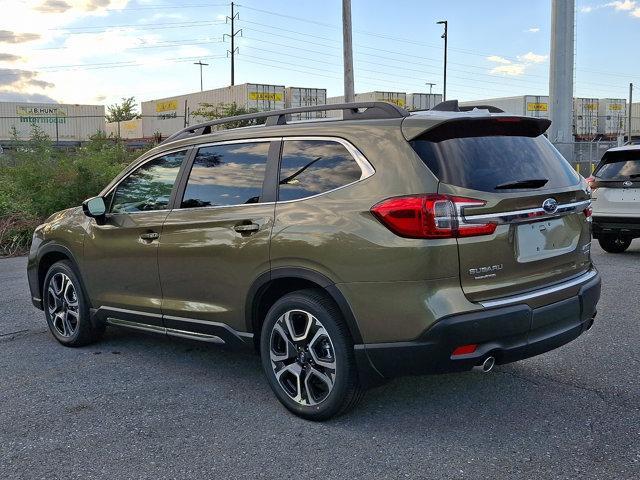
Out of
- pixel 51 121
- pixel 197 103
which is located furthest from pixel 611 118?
pixel 51 121

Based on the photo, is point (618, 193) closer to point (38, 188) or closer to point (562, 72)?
point (562, 72)

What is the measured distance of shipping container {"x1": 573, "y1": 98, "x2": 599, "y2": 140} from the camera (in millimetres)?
52469

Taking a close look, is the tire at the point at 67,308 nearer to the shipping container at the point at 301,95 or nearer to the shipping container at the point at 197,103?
the shipping container at the point at 197,103

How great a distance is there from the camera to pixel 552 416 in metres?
3.64

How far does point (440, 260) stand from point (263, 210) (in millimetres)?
1178

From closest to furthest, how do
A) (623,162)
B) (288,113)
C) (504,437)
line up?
(504,437) → (288,113) → (623,162)

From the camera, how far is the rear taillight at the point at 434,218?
10.2 feet

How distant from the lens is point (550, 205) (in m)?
3.46

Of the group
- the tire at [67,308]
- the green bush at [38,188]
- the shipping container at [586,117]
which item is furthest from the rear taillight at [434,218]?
the shipping container at [586,117]

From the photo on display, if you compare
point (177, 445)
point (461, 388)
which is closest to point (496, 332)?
point (461, 388)

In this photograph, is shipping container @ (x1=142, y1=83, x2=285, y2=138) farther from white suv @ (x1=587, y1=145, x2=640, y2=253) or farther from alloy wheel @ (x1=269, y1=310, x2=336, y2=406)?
alloy wheel @ (x1=269, y1=310, x2=336, y2=406)

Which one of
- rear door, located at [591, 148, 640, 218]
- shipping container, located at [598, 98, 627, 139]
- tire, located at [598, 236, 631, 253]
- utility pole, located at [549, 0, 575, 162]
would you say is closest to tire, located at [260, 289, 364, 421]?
rear door, located at [591, 148, 640, 218]

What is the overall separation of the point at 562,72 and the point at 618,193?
764 cm

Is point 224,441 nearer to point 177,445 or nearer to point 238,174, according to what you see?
point 177,445
